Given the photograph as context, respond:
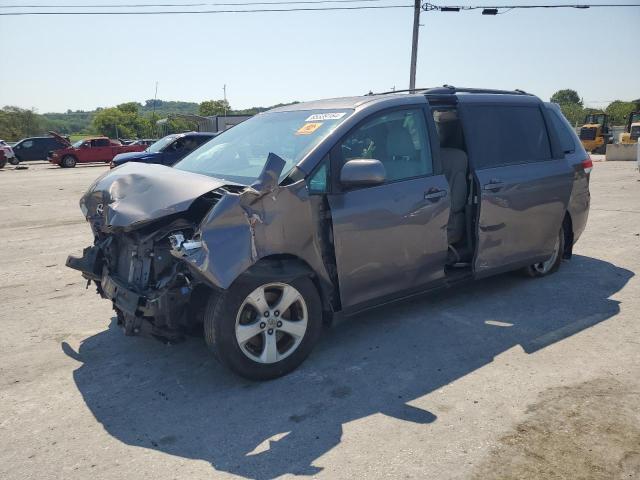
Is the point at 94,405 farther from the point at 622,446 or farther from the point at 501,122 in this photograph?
the point at 501,122

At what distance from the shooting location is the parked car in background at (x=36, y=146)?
32.0m

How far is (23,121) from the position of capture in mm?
75125

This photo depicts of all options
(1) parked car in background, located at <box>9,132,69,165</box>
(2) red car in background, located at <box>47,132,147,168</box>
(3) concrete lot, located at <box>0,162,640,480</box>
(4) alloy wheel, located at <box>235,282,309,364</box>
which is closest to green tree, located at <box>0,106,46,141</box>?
(1) parked car in background, located at <box>9,132,69,165</box>

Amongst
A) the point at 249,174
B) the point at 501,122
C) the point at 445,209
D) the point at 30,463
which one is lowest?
the point at 30,463

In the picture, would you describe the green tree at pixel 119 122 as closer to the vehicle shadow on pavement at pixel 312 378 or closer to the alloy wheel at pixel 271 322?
the vehicle shadow on pavement at pixel 312 378

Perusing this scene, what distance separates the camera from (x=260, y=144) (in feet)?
14.0

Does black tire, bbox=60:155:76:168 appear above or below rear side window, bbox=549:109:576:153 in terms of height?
below

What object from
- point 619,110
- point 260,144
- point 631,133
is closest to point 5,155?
point 260,144

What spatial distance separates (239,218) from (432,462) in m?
1.73

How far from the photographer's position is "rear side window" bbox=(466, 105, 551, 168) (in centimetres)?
480

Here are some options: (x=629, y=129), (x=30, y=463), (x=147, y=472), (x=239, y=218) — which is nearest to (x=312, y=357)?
(x=239, y=218)

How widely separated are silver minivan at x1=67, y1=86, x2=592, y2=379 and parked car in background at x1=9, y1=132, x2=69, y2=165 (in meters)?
31.7

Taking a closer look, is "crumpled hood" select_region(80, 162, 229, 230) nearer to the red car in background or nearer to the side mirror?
the side mirror

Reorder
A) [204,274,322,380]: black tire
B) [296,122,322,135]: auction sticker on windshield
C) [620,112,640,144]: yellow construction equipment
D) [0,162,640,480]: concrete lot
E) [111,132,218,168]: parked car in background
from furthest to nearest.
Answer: [620,112,640,144]: yellow construction equipment < [111,132,218,168]: parked car in background < [296,122,322,135]: auction sticker on windshield < [204,274,322,380]: black tire < [0,162,640,480]: concrete lot
